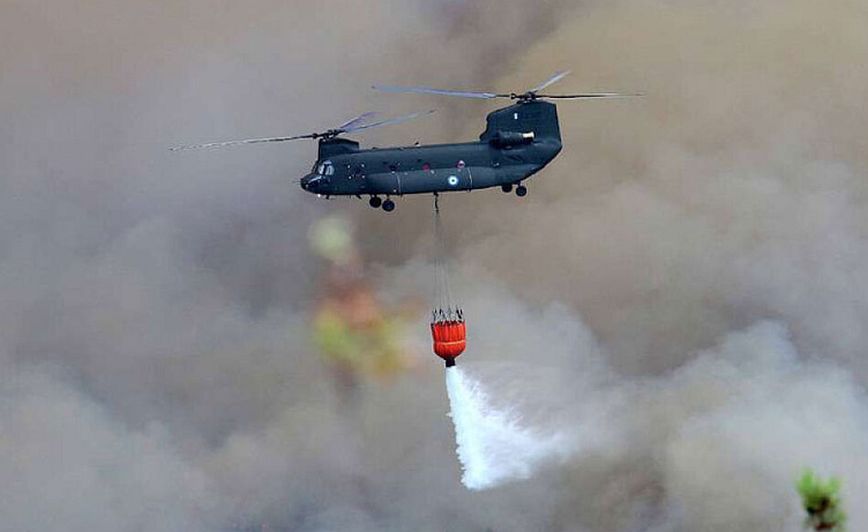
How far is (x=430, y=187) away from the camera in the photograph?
10638 cm

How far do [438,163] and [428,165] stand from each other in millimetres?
906

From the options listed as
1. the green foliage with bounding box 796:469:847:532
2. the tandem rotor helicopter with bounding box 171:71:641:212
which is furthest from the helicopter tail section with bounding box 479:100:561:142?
the green foliage with bounding box 796:469:847:532

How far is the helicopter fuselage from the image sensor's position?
348 ft

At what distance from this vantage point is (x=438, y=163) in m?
107

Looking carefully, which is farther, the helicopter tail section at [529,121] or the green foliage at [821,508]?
the helicopter tail section at [529,121]

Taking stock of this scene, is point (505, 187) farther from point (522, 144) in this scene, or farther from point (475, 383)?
point (475, 383)

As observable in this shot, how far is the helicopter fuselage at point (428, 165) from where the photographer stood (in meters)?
106

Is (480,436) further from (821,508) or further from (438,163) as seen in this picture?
(821,508)

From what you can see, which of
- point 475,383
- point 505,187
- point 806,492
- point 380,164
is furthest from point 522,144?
point 806,492

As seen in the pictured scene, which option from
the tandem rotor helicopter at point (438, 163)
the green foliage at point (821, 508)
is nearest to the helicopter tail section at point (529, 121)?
the tandem rotor helicopter at point (438, 163)

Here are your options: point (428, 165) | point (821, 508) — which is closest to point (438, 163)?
point (428, 165)

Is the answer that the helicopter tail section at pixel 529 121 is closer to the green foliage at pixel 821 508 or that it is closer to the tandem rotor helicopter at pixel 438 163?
the tandem rotor helicopter at pixel 438 163

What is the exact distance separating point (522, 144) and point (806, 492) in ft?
210

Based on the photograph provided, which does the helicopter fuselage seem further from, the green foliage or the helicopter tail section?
the green foliage
